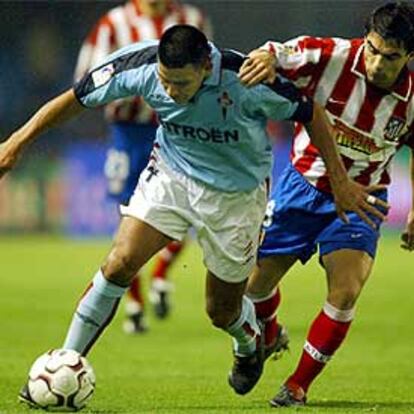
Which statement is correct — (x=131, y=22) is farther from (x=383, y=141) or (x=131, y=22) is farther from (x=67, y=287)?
(x=383, y=141)

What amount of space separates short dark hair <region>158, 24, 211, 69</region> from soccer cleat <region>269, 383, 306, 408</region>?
5.86 ft

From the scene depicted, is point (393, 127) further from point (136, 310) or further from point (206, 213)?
point (136, 310)

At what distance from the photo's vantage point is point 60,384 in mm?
7773

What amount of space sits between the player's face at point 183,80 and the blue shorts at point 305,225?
1.24m

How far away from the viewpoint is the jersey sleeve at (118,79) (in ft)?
26.0

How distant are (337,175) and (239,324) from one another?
1100 millimetres

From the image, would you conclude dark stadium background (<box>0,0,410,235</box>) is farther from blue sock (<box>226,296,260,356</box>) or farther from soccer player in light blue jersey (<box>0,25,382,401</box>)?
soccer player in light blue jersey (<box>0,25,382,401</box>)

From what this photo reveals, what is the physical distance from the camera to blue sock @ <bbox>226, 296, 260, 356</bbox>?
871 centimetres

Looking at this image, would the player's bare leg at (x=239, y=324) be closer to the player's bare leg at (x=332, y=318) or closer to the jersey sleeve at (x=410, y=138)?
the player's bare leg at (x=332, y=318)

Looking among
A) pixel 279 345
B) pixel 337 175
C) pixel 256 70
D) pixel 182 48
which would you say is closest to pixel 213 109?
pixel 256 70

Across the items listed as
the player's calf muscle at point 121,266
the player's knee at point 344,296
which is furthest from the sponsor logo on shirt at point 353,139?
the player's calf muscle at point 121,266

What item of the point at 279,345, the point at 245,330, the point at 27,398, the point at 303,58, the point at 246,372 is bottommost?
the point at 279,345

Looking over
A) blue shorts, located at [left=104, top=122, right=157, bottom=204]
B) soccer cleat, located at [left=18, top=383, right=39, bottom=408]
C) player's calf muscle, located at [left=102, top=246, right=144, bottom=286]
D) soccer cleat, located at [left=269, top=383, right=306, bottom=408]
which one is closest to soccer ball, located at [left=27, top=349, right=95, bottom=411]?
soccer cleat, located at [left=18, top=383, right=39, bottom=408]

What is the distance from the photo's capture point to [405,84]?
8.61 m
